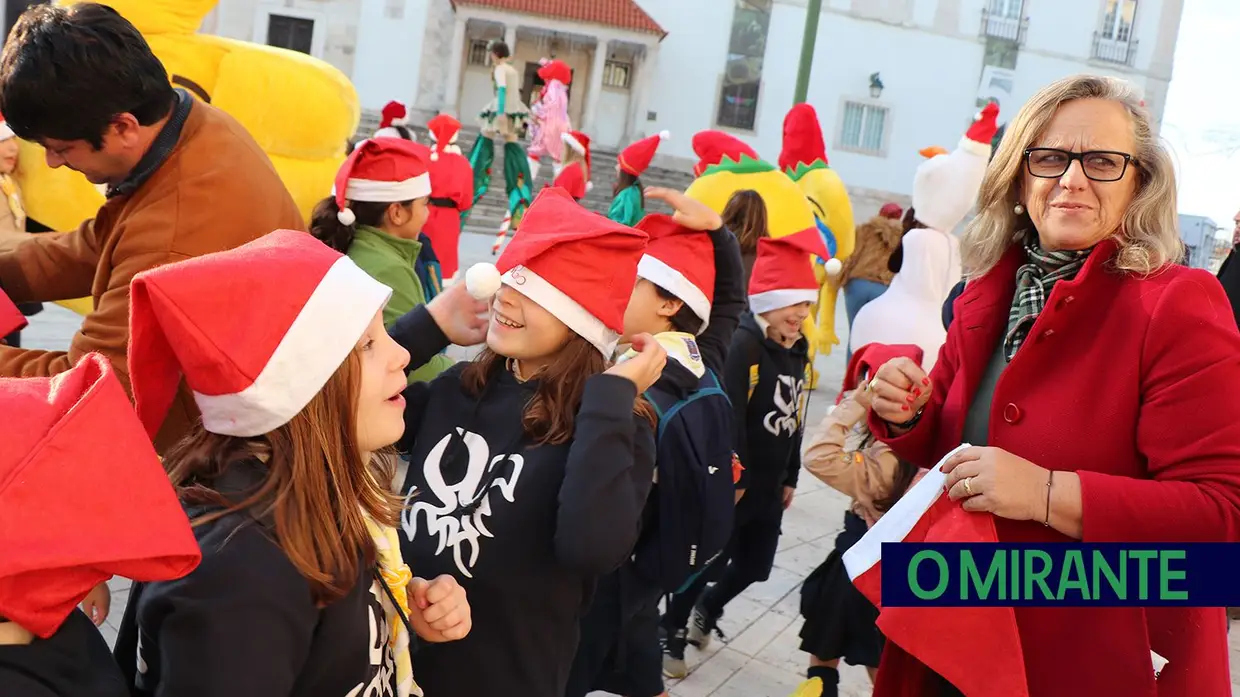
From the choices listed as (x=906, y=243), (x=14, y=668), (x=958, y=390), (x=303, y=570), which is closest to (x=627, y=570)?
(x=958, y=390)

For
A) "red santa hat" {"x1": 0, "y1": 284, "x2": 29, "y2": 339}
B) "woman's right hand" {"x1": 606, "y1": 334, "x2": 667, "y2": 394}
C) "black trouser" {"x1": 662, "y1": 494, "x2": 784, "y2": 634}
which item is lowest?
"black trouser" {"x1": 662, "y1": 494, "x2": 784, "y2": 634}

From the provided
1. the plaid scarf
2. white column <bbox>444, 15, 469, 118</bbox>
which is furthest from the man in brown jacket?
white column <bbox>444, 15, 469, 118</bbox>

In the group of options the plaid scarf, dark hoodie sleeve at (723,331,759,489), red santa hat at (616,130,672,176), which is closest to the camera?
the plaid scarf

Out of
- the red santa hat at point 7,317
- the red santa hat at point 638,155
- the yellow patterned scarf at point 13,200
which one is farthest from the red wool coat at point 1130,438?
the red santa hat at point 638,155

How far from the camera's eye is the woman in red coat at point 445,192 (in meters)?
7.61

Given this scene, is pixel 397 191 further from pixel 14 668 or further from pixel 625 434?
pixel 14 668

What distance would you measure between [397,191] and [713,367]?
1.43m

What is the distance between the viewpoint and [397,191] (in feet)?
12.7

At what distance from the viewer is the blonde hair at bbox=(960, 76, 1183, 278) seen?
5.77 feet

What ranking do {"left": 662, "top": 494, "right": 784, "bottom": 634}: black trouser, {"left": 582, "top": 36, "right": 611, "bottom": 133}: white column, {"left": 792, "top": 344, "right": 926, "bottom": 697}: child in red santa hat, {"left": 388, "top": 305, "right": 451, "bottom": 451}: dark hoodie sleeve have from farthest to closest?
{"left": 582, "top": 36, "right": 611, "bottom": 133}: white column → {"left": 662, "top": 494, "right": 784, "bottom": 634}: black trouser → {"left": 792, "top": 344, "right": 926, "bottom": 697}: child in red santa hat → {"left": 388, "top": 305, "right": 451, "bottom": 451}: dark hoodie sleeve

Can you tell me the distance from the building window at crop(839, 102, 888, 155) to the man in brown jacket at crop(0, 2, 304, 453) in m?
30.1

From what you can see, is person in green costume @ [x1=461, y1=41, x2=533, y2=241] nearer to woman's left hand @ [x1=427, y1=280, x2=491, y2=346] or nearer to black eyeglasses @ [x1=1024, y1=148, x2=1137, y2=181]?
woman's left hand @ [x1=427, y1=280, x2=491, y2=346]

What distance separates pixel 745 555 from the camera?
4.23 m

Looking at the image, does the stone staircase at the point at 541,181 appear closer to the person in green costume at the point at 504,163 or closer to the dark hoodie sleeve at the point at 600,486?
the person in green costume at the point at 504,163
